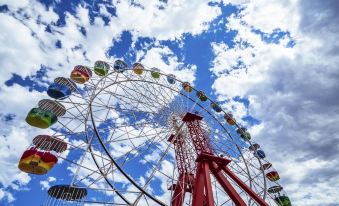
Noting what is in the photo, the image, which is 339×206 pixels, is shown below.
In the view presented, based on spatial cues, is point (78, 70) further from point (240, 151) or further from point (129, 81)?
point (240, 151)

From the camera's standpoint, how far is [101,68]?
56.6ft

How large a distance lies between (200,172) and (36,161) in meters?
7.24

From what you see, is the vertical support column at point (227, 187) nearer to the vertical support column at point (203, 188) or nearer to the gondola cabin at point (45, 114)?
the vertical support column at point (203, 188)

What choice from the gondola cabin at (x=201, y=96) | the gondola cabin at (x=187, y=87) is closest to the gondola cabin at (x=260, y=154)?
the gondola cabin at (x=201, y=96)

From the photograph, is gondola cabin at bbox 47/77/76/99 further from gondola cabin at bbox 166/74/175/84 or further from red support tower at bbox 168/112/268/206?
gondola cabin at bbox 166/74/175/84

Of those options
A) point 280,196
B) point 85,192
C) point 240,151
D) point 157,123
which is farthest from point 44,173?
point 280,196

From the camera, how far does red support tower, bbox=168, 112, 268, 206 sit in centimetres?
1136

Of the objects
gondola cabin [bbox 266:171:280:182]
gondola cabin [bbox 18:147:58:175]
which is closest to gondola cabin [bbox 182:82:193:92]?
gondola cabin [bbox 266:171:280:182]

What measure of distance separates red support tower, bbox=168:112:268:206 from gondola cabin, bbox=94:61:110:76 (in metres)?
5.78

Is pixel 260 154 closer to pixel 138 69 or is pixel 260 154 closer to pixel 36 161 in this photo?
pixel 138 69

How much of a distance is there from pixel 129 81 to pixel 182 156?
17.8ft

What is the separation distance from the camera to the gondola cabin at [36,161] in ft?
38.5

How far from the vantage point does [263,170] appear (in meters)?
17.9

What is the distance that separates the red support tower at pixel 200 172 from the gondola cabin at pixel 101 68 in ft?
19.0
